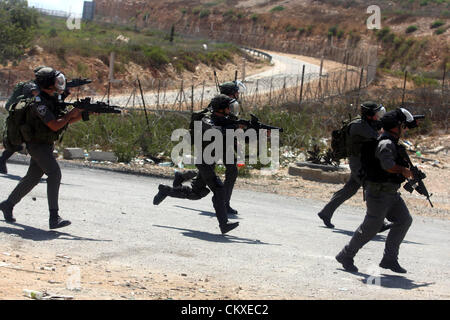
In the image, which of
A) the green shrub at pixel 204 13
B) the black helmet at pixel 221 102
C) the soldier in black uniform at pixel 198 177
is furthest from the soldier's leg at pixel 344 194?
the green shrub at pixel 204 13

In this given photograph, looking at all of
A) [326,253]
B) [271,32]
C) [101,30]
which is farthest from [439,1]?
[326,253]

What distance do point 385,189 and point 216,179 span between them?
91.5 inches

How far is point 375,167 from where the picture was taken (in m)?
6.38

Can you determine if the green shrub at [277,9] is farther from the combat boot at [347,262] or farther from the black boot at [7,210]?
the combat boot at [347,262]

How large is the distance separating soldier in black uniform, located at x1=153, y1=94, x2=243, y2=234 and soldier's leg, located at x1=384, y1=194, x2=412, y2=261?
189 centimetres

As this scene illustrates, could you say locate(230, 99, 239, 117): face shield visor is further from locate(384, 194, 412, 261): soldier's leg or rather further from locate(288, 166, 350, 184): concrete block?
locate(288, 166, 350, 184): concrete block

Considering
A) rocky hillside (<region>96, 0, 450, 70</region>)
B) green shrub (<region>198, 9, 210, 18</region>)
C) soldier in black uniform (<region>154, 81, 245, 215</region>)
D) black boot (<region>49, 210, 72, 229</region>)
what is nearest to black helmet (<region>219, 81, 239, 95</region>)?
soldier in black uniform (<region>154, 81, 245, 215</region>)

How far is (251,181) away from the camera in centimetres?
1431

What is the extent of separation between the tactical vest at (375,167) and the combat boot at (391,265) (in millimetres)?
808

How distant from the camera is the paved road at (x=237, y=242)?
606cm

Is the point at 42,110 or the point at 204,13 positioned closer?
the point at 42,110

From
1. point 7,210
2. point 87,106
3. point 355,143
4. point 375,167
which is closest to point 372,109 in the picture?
point 355,143

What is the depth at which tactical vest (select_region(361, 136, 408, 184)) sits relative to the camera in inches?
249

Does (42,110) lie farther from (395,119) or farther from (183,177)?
(395,119)
